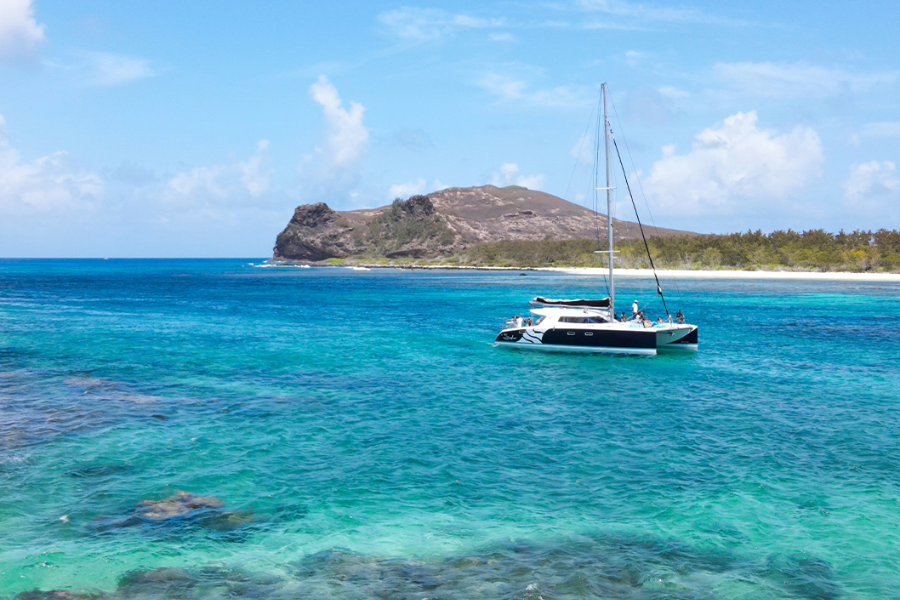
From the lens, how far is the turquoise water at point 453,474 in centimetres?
1192

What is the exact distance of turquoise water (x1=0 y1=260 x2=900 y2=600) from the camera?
39.1 feet

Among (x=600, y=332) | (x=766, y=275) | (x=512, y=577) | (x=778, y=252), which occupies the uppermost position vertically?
(x=778, y=252)

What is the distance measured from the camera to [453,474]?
1733cm

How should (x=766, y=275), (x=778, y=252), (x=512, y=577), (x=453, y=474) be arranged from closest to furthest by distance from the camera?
(x=512, y=577) → (x=453, y=474) → (x=766, y=275) → (x=778, y=252)

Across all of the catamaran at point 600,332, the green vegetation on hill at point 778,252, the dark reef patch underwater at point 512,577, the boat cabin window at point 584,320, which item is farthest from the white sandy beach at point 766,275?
the dark reef patch underwater at point 512,577

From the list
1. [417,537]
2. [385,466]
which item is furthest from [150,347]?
[417,537]

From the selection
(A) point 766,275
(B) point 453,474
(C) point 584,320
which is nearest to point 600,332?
(C) point 584,320

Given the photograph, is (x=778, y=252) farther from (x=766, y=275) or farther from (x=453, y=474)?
(x=453, y=474)

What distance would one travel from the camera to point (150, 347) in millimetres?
41000

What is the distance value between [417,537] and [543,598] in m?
3.41

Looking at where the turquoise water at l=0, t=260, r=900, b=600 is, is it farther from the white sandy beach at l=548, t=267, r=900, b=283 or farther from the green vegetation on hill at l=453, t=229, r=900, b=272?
the green vegetation on hill at l=453, t=229, r=900, b=272

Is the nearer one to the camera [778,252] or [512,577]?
[512,577]

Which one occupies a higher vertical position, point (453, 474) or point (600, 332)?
point (600, 332)

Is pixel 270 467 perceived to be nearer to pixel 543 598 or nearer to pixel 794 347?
pixel 543 598
